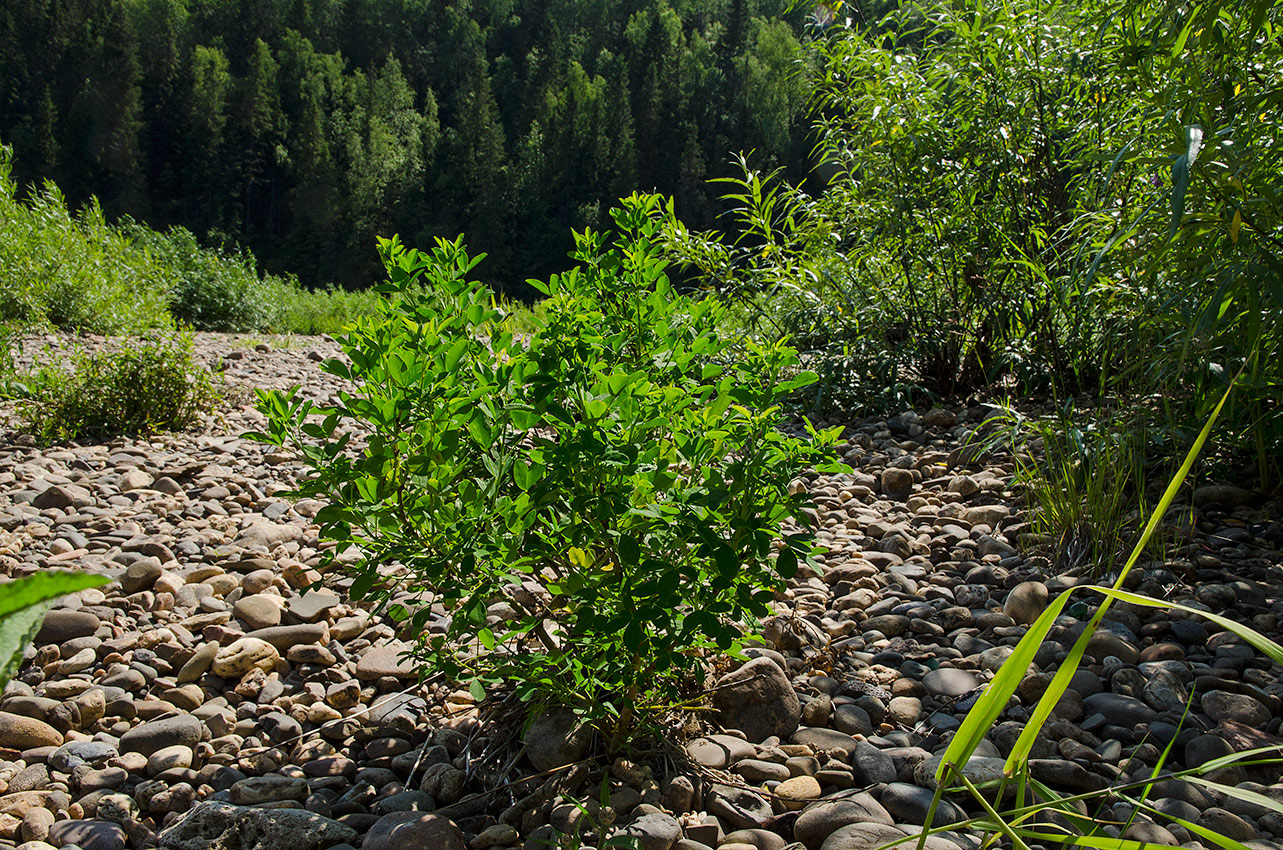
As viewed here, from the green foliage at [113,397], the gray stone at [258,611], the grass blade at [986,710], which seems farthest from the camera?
the green foliage at [113,397]

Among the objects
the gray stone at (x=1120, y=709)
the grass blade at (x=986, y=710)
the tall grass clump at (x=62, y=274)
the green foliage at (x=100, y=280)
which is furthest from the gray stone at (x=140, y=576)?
the tall grass clump at (x=62, y=274)

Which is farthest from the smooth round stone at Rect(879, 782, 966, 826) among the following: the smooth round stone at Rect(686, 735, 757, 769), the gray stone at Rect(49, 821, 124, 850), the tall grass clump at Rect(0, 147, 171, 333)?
the tall grass clump at Rect(0, 147, 171, 333)

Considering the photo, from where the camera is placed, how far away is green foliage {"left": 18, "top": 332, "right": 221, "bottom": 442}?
143 inches

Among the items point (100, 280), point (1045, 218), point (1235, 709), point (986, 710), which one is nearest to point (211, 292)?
point (100, 280)

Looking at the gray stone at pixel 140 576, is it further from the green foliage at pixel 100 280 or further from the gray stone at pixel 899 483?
the green foliage at pixel 100 280

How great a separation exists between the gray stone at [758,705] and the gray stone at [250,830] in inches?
29.2

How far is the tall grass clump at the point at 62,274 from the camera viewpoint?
5922 millimetres

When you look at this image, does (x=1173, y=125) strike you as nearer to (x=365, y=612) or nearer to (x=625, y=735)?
(x=625, y=735)

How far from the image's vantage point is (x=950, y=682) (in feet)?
5.80

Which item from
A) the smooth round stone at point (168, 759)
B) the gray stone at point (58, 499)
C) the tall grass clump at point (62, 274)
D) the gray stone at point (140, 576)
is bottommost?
the smooth round stone at point (168, 759)

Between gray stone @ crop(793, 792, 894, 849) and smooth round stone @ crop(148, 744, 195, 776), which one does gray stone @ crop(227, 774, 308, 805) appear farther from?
gray stone @ crop(793, 792, 894, 849)

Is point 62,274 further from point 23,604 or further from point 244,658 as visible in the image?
point 23,604

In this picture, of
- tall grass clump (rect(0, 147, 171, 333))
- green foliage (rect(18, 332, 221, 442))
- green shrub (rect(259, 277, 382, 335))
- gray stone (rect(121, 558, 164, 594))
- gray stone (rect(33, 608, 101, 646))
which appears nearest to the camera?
gray stone (rect(33, 608, 101, 646))

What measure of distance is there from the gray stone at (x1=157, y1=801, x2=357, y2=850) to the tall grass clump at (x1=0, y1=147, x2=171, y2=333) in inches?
214
